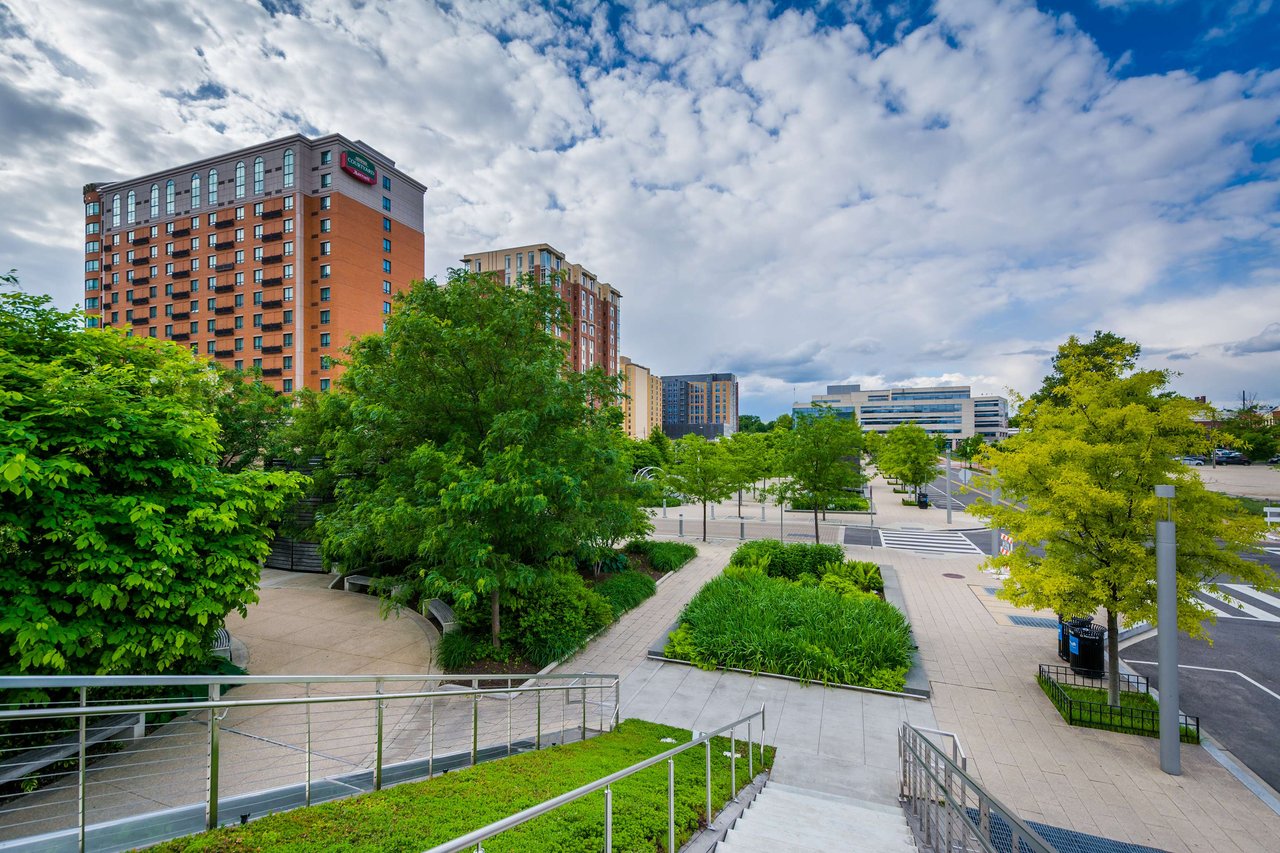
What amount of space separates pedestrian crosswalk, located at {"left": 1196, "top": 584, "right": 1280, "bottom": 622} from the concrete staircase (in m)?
13.7

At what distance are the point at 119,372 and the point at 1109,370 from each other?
16.0m

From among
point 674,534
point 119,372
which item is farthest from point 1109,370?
point 674,534

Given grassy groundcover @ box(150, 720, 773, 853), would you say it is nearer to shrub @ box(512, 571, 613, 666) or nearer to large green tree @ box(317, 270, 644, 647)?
large green tree @ box(317, 270, 644, 647)

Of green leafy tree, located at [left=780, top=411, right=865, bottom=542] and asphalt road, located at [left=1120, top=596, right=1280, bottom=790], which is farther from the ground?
green leafy tree, located at [left=780, top=411, right=865, bottom=542]

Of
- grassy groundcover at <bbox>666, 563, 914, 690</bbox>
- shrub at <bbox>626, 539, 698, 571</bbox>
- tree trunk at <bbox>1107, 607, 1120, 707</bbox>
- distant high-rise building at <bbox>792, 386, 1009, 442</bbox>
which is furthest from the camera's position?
distant high-rise building at <bbox>792, 386, 1009, 442</bbox>

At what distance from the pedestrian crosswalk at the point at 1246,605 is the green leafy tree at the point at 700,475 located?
15.6 metres

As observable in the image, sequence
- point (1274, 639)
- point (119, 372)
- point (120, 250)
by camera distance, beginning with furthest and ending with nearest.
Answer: point (120, 250) < point (1274, 639) < point (119, 372)

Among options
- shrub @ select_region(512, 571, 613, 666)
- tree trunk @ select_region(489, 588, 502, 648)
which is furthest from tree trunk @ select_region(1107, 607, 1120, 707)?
tree trunk @ select_region(489, 588, 502, 648)

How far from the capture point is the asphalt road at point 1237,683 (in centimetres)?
852

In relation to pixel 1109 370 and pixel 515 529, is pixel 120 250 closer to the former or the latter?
pixel 515 529

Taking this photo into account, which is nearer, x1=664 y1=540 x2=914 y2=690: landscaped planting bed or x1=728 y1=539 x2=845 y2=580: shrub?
x1=664 y1=540 x2=914 y2=690: landscaped planting bed

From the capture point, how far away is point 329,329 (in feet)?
168

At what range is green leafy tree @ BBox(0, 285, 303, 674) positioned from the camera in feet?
19.8

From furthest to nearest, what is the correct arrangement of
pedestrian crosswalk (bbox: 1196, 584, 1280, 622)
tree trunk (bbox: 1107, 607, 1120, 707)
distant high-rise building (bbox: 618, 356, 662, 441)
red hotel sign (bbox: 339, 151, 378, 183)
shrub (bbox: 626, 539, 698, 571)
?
distant high-rise building (bbox: 618, 356, 662, 441) → red hotel sign (bbox: 339, 151, 378, 183) → shrub (bbox: 626, 539, 698, 571) → pedestrian crosswalk (bbox: 1196, 584, 1280, 622) → tree trunk (bbox: 1107, 607, 1120, 707)
